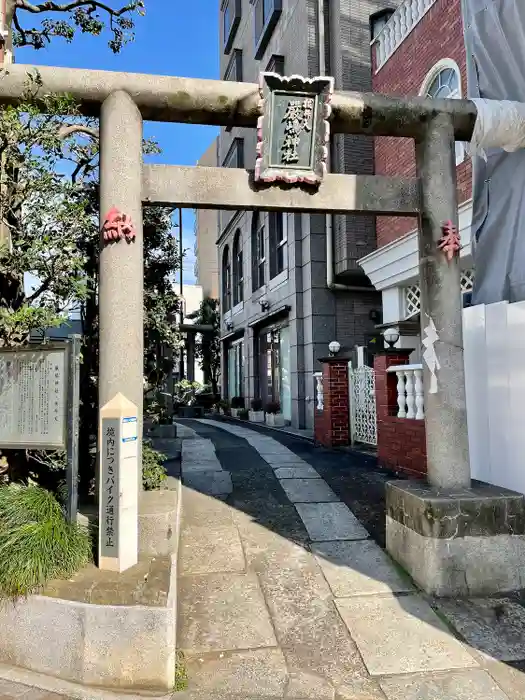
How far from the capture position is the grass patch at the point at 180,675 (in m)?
3.25

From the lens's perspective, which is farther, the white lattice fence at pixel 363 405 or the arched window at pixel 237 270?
the arched window at pixel 237 270

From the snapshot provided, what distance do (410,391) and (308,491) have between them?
1878mm

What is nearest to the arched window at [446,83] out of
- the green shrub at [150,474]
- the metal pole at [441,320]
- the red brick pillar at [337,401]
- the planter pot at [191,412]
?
the red brick pillar at [337,401]

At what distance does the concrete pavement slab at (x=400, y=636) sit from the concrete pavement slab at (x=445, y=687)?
0.09m

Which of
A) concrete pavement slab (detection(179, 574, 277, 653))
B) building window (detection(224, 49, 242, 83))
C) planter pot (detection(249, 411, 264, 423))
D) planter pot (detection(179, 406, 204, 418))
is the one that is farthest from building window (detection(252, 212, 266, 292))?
concrete pavement slab (detection(179, 574, 277, 653))

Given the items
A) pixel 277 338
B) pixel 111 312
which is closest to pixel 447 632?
pixel 111 312

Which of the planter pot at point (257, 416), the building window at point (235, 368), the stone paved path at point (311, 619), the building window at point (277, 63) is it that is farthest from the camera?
the building window at point (235, 368)

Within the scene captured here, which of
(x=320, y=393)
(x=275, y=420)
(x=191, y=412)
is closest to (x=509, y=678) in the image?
(x=320, y=393)

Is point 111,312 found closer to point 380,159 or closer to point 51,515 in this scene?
point 51,515

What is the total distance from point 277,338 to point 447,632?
13463 mm

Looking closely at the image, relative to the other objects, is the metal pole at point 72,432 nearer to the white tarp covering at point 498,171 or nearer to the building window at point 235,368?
the white tarp covering at point 498,171

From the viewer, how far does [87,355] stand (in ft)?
19.3

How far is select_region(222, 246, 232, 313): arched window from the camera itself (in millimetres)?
23672

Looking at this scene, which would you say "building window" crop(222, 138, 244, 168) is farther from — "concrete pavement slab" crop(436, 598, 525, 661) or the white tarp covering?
"concrete pavement slab" crop(436, 598, 525, 661)
